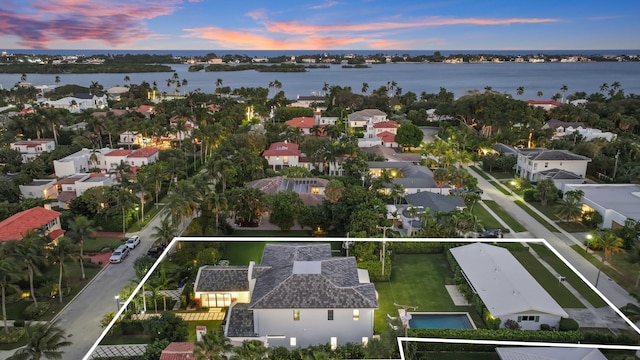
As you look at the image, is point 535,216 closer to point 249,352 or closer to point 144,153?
point 249,352

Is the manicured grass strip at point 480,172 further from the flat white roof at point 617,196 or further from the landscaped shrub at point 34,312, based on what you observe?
the landscaped shrub at point 34,312

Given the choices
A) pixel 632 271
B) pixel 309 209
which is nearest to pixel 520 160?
pixel 632 271

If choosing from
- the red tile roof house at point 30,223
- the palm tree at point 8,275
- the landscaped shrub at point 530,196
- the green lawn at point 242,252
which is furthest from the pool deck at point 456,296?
the red tile roof house at point 30,223

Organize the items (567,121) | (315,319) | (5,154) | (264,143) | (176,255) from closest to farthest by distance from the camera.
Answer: (315,319), (176,255), (5,154), (264,143), (567,121)

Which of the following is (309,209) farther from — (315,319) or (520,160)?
(520,160)

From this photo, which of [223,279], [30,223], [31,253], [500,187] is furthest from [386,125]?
[31,253]

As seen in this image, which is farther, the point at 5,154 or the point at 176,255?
the point at 5,154

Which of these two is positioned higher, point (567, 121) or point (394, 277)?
point (567, 121)
